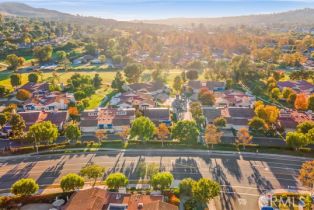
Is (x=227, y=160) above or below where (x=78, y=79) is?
below

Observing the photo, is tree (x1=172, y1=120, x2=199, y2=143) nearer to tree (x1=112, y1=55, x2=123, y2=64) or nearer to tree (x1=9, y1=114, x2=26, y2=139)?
tree (x1=9, y1=114, x2=26, y2=139)

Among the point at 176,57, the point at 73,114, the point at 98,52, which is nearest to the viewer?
the point at 73,114

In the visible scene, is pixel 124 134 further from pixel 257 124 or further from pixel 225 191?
pixel 257 124

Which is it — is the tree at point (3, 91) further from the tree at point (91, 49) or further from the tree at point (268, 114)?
the tree at point (268, 114)

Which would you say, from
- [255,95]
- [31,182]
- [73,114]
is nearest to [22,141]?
[73,114]

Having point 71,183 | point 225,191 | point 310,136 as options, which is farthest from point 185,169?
point 310,136

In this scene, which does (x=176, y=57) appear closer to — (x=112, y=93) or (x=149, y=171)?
(x=112, y=93)
